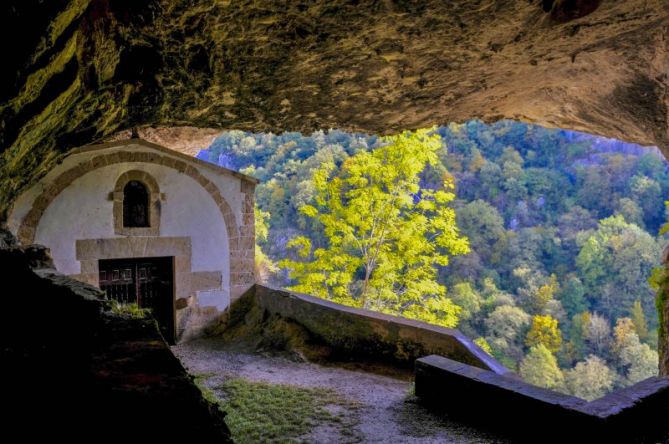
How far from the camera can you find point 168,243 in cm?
781

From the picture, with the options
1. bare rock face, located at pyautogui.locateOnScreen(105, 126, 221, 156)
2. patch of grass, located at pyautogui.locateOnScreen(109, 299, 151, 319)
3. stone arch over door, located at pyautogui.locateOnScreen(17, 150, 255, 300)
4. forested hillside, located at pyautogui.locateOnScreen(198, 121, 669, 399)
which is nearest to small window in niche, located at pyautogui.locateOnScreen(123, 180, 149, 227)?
stone arch over door, located at pyautogui.locateOnScreen(17, 150, 255, 300)

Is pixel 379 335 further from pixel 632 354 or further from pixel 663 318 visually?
pixel 632 354

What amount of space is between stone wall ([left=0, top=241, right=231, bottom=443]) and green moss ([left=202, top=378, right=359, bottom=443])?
1992mm

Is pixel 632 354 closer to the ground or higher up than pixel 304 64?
closer to the ground

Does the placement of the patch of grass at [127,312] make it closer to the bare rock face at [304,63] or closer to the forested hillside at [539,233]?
the bare rock face at [304,63]

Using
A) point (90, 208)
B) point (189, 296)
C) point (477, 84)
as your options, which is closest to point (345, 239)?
point (189, 296)

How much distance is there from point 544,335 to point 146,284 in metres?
30.1

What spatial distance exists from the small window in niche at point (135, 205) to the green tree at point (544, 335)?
96.7 feet

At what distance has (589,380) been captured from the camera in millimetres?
28844

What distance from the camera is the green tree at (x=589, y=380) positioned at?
93.4 ft

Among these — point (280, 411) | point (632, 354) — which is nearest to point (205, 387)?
point (280, 411)

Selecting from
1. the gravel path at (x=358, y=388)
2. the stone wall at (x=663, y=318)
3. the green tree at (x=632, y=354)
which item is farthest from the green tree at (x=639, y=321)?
the gravel path at (x=358, y=388)

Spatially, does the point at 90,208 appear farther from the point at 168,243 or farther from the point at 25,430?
the point at 25,430

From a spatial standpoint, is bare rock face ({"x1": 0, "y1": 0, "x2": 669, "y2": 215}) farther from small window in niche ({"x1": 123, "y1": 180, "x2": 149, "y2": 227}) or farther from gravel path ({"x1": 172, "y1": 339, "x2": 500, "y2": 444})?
gravel path ({"x1": 172, "y1": 339, "x2": 500, "y2": 444})
